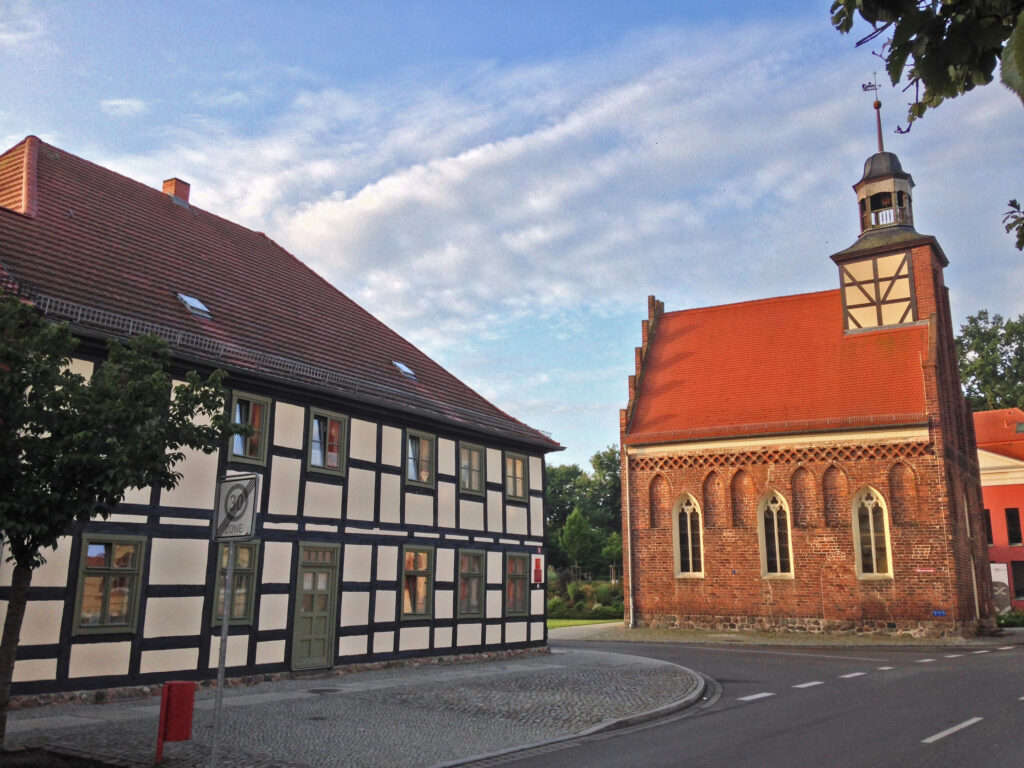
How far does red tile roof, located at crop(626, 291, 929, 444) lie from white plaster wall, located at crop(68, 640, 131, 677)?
921 inches

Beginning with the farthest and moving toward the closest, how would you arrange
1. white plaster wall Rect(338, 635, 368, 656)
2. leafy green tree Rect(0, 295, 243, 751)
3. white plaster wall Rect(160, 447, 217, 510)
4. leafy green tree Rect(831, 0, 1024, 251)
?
white plaster wall Rect(338, 635, 368, 656), white plaster wall Rect(160, 447, 217, 510), leafy green tree Rect(0, 295, 243, 751), leafy green tree Rect(831, 0, 1024, 251)

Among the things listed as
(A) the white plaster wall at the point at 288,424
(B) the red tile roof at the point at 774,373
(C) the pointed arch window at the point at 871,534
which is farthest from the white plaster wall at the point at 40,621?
(C) the pointed arch window at the point at 871,534

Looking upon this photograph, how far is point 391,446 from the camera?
18328 millimetres

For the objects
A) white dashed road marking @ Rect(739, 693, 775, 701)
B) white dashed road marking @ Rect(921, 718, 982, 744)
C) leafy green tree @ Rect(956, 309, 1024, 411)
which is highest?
leafy green tree @ Rect(956, 309, 1024, 411)

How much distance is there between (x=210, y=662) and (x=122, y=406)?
7366mm

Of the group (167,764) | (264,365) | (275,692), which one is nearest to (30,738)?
(167,764)

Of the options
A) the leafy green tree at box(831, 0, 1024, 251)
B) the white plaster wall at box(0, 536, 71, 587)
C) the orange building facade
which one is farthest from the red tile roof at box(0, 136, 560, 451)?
the orange building facade

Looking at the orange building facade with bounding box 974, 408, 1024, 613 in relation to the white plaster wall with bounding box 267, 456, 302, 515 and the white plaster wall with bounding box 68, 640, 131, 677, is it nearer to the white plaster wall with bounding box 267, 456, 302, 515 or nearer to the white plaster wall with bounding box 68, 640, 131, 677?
the white plaster wall with bounding box 267, 456, 302, 515

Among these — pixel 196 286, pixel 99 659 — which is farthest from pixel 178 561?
pixel 196 286

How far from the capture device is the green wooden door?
1570 cm

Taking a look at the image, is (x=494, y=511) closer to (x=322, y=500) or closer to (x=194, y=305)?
(x=322, y=500)

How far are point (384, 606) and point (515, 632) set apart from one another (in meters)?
4.79

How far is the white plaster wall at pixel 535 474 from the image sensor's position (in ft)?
74.6

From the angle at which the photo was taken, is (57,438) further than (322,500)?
No
